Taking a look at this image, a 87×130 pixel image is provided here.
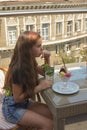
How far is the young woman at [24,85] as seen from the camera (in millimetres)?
1339

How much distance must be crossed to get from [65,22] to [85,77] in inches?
779

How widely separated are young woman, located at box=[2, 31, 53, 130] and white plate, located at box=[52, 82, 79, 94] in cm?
4

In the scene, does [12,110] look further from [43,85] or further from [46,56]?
[46,56]

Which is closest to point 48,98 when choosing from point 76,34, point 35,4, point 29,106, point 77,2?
point 29,106

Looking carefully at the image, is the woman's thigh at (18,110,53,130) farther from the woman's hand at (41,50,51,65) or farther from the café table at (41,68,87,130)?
the woman's hand at (41,50,51,65)

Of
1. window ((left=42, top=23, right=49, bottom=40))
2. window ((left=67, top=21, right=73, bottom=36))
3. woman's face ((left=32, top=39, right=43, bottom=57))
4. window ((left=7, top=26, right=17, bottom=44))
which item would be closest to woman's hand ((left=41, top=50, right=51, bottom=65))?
woman's face ((left=32, top=39, right=43, bottom=57))

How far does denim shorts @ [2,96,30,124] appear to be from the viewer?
1372 millimetres

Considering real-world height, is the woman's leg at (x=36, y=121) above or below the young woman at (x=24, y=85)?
below

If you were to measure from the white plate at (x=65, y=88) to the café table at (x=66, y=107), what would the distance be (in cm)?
2

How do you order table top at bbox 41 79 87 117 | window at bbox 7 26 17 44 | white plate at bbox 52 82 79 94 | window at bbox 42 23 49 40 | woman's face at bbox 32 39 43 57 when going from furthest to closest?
window at bbox 42 23 49 40 → window at bbox 7 26 17 44 → woman's face at bbox 32 39 43 57 → white plate at bbox 52 82 79 94 → table top at bbox 41 79 87 117

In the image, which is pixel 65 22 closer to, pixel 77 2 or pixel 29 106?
pixel 77 2

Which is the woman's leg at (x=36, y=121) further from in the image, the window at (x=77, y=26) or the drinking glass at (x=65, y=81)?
the window at (x=77, y=26)

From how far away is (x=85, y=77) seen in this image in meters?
1.48

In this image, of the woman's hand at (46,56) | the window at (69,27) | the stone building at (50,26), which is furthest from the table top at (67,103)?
the window at (69,27)
